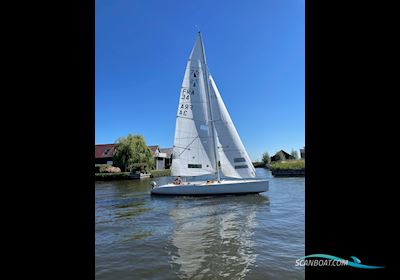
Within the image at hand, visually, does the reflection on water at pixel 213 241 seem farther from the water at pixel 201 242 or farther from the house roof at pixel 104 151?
the house roof at pixel 104 151

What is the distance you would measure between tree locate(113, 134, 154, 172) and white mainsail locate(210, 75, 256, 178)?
96.7 feet

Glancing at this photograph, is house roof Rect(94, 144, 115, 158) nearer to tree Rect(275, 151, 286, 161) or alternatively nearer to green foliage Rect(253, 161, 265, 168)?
green foliage Rect(253, 161, 265, 168)

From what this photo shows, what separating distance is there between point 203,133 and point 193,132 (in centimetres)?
93

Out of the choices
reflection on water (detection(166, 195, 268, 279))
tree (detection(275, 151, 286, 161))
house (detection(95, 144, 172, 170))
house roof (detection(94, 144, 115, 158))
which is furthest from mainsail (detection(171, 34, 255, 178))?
tree (detection(275, 151, 286, 161))

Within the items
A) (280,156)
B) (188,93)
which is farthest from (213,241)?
(280,156)

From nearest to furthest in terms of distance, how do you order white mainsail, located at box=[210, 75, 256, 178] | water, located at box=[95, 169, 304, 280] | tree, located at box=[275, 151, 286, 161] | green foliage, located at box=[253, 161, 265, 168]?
water, located at box=[95, 169, 304, 280], white mainsail, located at box=[210, 75, 256, 178], tree, located at box=[275, 151, 286, 161], green foliage, located at box=[253, 161, 265, 168]

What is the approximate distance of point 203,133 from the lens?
72.9ft

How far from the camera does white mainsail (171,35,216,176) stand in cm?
2189
